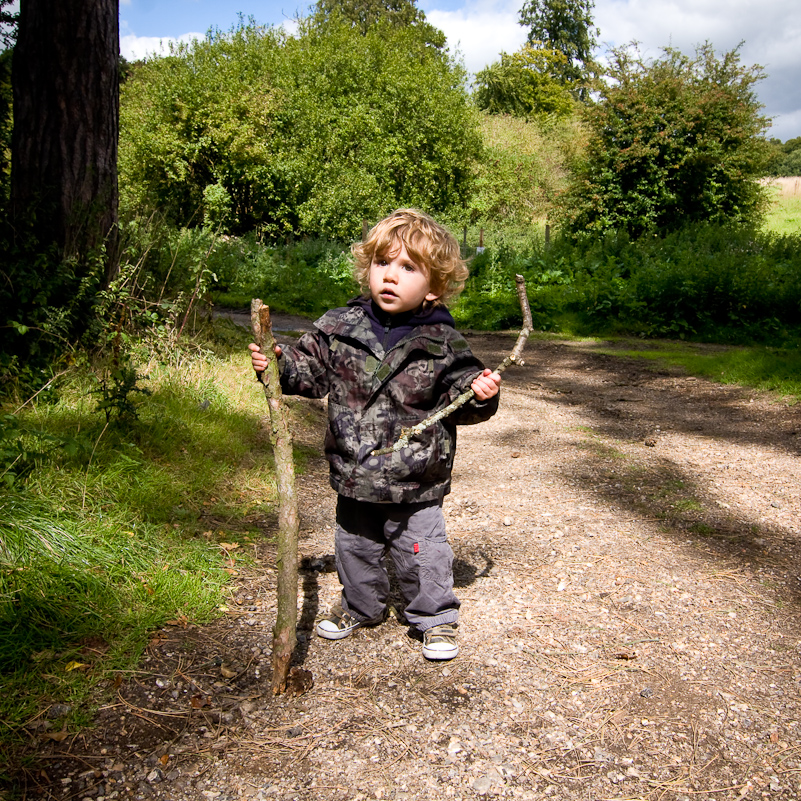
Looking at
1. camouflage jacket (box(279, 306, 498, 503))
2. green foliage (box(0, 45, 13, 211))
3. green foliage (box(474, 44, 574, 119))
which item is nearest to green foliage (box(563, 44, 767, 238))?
green foliage (box(0, 45, 13, 211))

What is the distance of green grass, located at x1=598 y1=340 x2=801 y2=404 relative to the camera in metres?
7.20

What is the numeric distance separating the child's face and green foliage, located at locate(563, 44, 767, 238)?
13711 millimetres

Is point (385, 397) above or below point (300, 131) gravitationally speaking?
below

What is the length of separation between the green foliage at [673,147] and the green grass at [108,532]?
1303 centimetres

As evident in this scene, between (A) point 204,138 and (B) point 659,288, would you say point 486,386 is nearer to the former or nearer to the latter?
(B) point 659,288

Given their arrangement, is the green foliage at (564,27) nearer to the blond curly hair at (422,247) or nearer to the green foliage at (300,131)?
the green foliage at (300,131)

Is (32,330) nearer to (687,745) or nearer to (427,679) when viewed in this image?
(427,679)

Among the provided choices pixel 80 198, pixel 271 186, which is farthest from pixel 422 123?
pixel 80 198

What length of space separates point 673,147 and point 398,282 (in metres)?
14.6

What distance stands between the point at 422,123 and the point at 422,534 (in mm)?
21403

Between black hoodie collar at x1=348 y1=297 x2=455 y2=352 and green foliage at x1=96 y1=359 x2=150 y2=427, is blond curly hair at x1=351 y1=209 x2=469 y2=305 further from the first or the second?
green foliage at x1=96 y1=359 x2=150 y2=427

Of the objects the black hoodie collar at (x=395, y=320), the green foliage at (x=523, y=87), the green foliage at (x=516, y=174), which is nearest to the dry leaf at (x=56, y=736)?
the black hoodie collar at (x=395, y=320)

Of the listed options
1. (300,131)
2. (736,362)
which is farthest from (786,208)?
(736,362)

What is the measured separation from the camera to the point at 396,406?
255 cm
